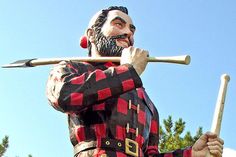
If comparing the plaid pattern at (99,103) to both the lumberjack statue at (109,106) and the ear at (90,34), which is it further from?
the ear at (90,34)

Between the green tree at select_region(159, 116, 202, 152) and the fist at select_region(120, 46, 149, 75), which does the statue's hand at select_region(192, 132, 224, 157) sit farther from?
the green tree at select_region(159, 116, 202, 152)

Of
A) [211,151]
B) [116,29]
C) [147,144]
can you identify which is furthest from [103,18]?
[211,151]

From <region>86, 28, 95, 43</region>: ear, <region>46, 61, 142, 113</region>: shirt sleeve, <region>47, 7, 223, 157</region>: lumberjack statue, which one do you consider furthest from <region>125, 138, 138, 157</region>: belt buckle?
<region>86, 28, 95, 43</region>: ear

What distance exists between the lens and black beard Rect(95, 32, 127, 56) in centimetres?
402

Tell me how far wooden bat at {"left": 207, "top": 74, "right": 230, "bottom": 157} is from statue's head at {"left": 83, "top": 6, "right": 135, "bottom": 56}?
81cm

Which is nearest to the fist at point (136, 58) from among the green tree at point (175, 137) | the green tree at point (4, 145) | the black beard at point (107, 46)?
the black beard at point (107, 46)

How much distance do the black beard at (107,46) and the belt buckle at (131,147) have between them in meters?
0.76

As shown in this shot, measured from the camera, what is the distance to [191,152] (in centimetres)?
402

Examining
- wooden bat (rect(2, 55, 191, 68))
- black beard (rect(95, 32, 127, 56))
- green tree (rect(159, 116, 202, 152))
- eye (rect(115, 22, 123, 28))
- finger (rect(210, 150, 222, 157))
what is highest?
eye (rect(115, 22, 123, 28))

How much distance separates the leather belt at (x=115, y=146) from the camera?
Result: 3.48 meters

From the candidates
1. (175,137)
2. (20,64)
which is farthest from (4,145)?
(20,64)

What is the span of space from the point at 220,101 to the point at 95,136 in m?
0.97

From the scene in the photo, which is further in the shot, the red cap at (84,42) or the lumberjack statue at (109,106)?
the red cap at (84,42)

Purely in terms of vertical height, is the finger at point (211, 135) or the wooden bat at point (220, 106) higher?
the wooden bat at point (220, 106)
